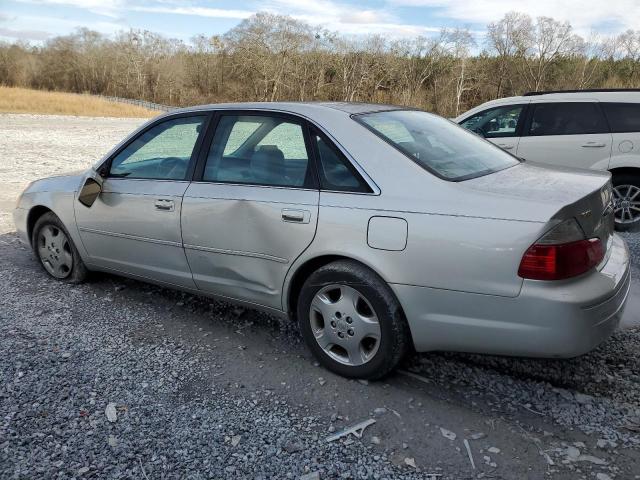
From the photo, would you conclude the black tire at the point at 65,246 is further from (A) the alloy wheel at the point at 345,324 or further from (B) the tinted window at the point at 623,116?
(B) the tinted window at the point at 623,116

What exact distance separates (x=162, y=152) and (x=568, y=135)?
537 cm

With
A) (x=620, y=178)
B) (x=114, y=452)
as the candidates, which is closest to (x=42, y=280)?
(x=114, y=452)

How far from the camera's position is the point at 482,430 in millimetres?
2672

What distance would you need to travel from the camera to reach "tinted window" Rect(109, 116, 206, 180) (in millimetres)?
3816

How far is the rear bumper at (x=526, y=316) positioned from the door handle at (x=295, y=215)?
26.5 inches

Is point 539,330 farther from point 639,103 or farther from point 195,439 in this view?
point 639,103

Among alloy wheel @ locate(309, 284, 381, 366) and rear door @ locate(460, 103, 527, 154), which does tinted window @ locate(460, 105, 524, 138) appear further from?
alloy wheel @ locate(309, 284, 381, 366)

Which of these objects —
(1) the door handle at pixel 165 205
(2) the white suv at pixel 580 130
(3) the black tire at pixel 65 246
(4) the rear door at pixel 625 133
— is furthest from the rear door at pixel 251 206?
(4) the rear door at pixel 625 133

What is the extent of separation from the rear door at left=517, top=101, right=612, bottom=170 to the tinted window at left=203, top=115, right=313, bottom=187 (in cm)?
464

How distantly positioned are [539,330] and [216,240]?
2033 mm

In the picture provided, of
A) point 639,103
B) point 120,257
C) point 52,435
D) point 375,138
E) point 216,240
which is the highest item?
point 639,103

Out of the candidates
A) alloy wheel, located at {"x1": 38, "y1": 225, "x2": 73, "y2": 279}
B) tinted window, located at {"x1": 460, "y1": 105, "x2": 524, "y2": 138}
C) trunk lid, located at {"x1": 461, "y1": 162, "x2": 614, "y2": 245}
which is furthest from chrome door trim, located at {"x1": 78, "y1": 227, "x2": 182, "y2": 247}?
tinted window, located at {"x1": 460, "y1": 105, "x2": 524, "y2": 138}

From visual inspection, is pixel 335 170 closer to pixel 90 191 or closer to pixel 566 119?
pixel 90 191

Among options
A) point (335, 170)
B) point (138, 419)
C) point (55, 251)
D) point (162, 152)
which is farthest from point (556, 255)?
point (55, 251)
